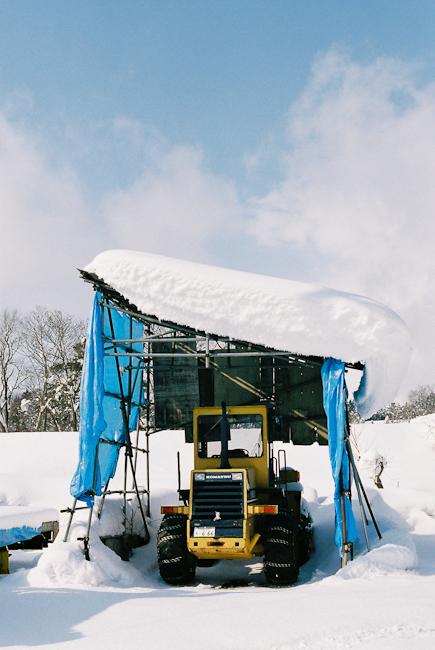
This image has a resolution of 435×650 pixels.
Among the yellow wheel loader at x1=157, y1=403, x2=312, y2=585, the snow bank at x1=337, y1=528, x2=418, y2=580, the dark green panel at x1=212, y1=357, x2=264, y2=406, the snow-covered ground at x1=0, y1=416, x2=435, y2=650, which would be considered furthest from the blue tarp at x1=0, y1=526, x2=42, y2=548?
the snow bank at x1=337, y1=528, x2=418, y2=580

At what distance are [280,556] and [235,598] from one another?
5.43 ft

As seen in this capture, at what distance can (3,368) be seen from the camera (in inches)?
1491

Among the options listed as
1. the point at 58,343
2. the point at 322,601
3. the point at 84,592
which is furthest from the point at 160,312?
→ the point at 58,343

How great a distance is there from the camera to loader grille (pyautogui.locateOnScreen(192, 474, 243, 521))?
830 centimetres

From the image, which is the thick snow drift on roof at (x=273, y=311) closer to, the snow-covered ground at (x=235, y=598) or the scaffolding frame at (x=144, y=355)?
the scaffolding frame at (x=144, y=355)

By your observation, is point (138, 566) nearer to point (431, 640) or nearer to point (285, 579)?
point (285, 579)

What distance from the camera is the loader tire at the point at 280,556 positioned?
328 inches

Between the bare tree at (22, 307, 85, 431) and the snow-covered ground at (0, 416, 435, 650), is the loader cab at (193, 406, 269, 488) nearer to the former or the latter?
the snow-covered ground at (0, 416, 435, 650)

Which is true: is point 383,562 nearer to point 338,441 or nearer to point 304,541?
point 338,441

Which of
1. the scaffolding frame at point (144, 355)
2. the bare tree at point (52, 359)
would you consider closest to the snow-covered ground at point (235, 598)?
the scaffolding frame at point (144, 355)

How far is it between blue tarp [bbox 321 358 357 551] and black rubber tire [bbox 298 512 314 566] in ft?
4.70

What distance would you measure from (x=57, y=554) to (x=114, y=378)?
4112mm

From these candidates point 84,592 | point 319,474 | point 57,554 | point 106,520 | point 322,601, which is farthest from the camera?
point 319,474

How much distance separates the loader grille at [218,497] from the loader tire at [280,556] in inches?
28.7
